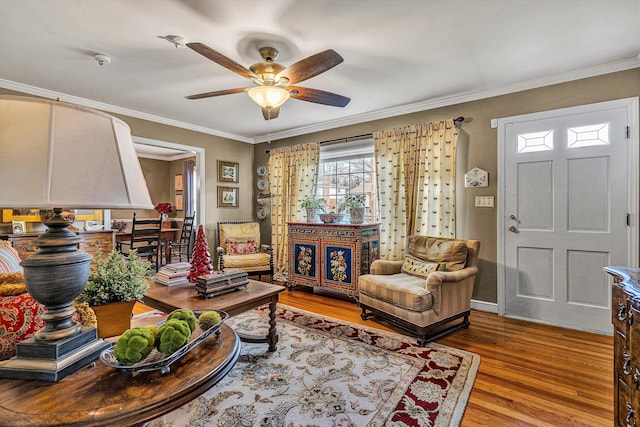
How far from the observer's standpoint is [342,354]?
2.40 meters

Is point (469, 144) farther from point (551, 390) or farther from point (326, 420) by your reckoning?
point (326, 420)

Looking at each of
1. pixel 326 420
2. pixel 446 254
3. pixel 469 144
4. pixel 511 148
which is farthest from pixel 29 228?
pixel 511 148

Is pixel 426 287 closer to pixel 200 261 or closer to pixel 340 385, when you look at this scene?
pixel 340 385

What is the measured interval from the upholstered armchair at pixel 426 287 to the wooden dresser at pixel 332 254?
1.58 feet

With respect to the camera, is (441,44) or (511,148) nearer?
(441,44)

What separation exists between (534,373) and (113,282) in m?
2.66

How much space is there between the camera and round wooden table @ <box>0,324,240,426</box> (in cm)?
70

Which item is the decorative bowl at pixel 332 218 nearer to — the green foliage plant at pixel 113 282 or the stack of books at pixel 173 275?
the stack of books at pixel 173 275

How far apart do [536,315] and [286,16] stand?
11.7 feet

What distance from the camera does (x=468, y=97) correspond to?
3.46 metres

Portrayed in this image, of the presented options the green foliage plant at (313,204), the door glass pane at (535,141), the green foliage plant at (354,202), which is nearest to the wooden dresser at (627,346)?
the door glass pane at (535,141)

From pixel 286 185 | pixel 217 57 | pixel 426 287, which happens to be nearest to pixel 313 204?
pixel 286 185

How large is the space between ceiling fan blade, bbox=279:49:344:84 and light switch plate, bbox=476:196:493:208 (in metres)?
2.34

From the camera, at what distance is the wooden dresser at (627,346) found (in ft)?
3.66
